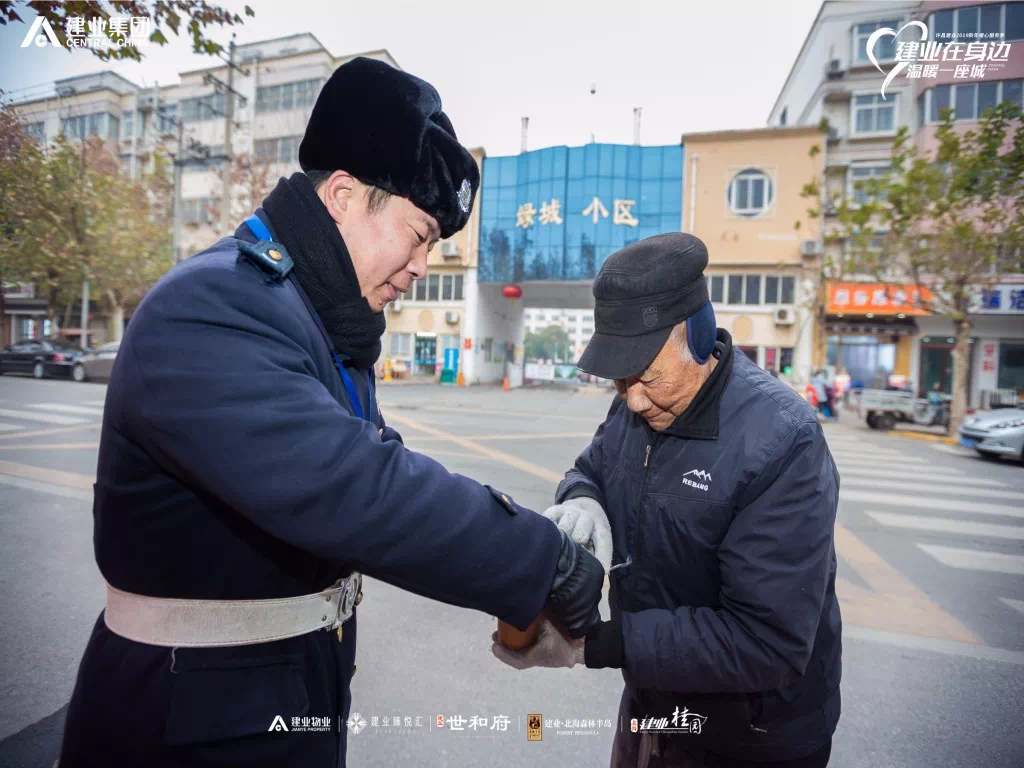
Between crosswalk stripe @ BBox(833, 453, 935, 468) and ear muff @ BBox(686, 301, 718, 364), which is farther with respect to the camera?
crosswalk stripe @ BBox(833, 453, 935, 468)

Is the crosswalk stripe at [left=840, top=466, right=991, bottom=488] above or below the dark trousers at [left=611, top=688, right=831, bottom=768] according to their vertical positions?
below

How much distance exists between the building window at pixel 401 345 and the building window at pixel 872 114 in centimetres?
2122

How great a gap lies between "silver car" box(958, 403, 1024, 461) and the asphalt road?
6.93 feet

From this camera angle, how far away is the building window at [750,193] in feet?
70.0

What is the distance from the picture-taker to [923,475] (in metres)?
7.83

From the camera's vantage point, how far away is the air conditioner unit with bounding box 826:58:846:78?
20.9 meters

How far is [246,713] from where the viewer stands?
3.21 ft

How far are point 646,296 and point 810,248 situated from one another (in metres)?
22.8

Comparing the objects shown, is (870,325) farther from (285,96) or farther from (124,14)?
(285,96)

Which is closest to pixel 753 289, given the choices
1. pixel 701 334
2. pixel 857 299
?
pixel 857 299
